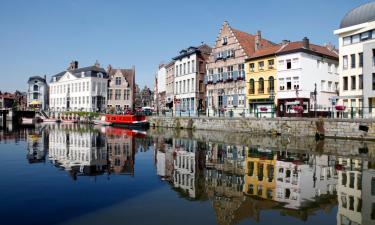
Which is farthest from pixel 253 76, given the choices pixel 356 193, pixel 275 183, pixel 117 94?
pixel 117 94

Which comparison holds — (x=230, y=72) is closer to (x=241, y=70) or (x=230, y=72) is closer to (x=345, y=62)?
(x=241, y=70)

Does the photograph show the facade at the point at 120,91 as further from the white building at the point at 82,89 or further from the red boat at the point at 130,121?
the red boat at the point at 130,121

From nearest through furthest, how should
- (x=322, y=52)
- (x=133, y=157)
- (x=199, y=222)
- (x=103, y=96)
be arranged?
1. (x=199, y=222)
2. (x=133, y=157)
3. (x=322, y=52)
4. (x=103, y=96)

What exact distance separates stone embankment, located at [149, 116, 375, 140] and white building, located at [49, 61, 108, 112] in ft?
139

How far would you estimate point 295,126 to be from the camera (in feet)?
107

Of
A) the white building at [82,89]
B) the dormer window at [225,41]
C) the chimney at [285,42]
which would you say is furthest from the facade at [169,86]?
the chimney at [285,42]

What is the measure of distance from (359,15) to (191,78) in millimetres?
27366

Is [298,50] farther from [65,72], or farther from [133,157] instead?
[65,72]

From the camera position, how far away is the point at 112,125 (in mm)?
60812

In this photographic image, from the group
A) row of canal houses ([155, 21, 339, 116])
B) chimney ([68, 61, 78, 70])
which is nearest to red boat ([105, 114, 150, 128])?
row of canal houses ([155, 21, 339, 116])

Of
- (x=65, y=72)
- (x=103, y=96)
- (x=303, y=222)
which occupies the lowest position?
(x=303, y=222)

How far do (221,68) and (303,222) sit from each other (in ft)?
147

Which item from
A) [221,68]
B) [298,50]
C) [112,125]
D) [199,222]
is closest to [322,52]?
[298,50]

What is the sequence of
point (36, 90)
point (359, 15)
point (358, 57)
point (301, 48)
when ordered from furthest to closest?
1. point (36, 90)
2. point (301, 48)
3. point (359, 15)
4. point (358, 57)
